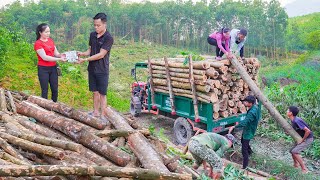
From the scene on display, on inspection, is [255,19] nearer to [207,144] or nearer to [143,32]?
[143,32]

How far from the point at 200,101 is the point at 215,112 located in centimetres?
46

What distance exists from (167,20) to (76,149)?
35110 millimetres

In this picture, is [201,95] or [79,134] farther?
[201,95]

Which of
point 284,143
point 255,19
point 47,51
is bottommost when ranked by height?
point 284,143

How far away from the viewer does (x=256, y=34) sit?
3228 cm

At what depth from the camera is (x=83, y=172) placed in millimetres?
3035

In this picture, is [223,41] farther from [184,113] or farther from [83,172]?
[83,172]

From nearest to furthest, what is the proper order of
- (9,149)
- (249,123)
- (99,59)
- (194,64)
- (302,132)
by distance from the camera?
(9,149) < (99,59) < (249,123) < (302,132) < (194,64)

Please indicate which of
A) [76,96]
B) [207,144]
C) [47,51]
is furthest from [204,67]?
[76,96]

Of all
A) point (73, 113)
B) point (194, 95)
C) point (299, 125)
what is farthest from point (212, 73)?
point (73, 113)

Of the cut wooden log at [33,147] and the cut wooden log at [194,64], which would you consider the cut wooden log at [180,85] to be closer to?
the cut wooden log at [194,64]

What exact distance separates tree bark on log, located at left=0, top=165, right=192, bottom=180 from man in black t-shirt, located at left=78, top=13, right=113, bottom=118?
6.92ft

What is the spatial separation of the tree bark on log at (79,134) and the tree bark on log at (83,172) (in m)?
0.59

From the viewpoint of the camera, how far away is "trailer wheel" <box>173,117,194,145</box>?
Answer: 820 cm
